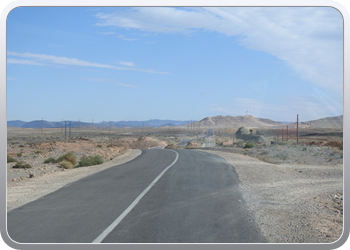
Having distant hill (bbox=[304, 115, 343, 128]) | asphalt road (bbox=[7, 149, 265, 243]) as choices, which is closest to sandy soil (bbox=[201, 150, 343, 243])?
asphalt road (bbox=[7, 149, 265, 243])

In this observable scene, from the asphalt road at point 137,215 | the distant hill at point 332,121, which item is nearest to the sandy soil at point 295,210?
the asphalt road at point 137,215

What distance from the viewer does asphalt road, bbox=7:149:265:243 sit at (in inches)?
263

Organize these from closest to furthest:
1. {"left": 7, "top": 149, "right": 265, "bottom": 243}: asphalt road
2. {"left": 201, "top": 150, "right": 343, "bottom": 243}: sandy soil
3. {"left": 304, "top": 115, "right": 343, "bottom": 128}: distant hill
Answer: {"left": 304, "top": 115, "right": 343, "bottom": 128}: distant hill → {"left": 7, "top": 149, "right": 265, "bottom": 243}: asphalt road → {"left": 201, "top": 150, "right": 343, "bottom": 243}: sandy soil

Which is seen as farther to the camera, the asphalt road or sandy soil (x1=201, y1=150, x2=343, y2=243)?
sandy soil (x1=201, y1=150, x2=343, y2=243)

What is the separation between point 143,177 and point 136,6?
413 inches

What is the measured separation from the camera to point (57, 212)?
8.83 meters

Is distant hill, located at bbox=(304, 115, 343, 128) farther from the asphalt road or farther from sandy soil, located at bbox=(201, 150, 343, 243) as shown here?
the asphalt road

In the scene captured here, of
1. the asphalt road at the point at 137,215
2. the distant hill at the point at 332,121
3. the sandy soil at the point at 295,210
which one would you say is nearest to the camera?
the distant hill at the point at 332,121

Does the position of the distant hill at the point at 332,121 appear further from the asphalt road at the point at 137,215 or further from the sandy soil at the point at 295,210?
the asphalt road at the point at 137,215

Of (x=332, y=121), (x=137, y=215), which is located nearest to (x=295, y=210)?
(x=332, y=121)

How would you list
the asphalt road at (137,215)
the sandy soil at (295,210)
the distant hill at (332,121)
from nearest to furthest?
the distant hill at (332,121) → the asphalt road at (137,215) → the sandy soil at (295,210)

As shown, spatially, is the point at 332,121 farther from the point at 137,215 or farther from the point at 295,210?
the point at 137,215

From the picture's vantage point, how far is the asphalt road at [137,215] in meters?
6.67
